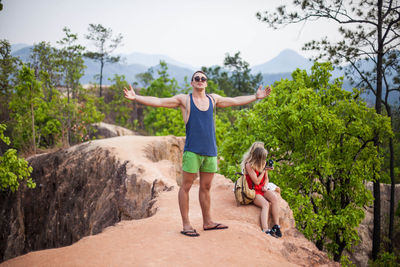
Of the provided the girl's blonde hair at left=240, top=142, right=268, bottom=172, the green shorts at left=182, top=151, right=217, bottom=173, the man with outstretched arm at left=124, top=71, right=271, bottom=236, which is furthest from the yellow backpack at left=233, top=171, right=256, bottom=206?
the green shorts at left=182, top=151, right=217, bottom=173

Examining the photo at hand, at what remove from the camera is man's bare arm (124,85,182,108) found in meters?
4.26

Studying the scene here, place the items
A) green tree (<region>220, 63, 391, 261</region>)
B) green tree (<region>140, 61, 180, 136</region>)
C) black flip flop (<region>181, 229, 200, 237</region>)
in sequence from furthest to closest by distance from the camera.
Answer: green tree (<region>140, 61, 180, 136</region>) < green tree (<region>220, 63, 391, 261</region>) < black flip flop (<region>181, 229, 200, 237</region>)

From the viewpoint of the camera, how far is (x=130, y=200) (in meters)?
8.60

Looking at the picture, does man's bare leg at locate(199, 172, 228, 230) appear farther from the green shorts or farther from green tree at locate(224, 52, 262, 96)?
green tree at locate(224, 52, 262, 96)

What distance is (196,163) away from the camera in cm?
436

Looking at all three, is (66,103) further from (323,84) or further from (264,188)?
(264,188)

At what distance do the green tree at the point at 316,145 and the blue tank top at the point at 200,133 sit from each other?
16.8ft

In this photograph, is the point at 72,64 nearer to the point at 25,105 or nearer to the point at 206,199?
the point at 25,105

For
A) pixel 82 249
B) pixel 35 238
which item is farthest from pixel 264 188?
pixel 35 238

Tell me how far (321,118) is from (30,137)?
52.5 feet

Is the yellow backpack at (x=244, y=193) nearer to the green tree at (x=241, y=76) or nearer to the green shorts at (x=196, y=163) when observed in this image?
the green shorts at (x=196, y=163)

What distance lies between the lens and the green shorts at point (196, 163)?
4.31 meters

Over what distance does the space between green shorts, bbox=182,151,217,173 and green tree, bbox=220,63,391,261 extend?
501cm

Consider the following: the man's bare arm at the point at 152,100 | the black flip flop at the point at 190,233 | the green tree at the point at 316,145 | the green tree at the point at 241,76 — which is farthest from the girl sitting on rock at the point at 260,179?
the green tree at the point at 241,76
